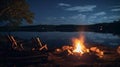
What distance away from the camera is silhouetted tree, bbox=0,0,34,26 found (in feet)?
95.5

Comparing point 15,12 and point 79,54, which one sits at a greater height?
point 15,12

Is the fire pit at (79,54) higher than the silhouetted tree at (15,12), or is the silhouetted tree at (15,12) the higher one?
the silhouetted tree at (15,12)

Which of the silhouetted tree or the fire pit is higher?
the silhouetted tree

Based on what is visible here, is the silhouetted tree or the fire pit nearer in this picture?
the fire pit

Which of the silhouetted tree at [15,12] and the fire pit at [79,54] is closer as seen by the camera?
the fire pit at [79,54]

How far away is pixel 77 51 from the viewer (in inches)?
682

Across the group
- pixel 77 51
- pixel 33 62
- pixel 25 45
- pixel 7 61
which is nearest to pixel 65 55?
pixel 77 51

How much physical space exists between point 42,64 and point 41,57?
1729mm

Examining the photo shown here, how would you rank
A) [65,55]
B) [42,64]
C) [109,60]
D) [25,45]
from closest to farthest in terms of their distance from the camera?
[42,64], [109,60], [65,55], [25,45]

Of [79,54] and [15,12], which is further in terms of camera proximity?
[15,12]

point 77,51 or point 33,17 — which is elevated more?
point 33,17

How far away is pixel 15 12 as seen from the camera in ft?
96.4

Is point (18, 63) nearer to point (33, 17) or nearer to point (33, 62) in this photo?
point (33, 62)

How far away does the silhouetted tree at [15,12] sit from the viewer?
29.1 metres
